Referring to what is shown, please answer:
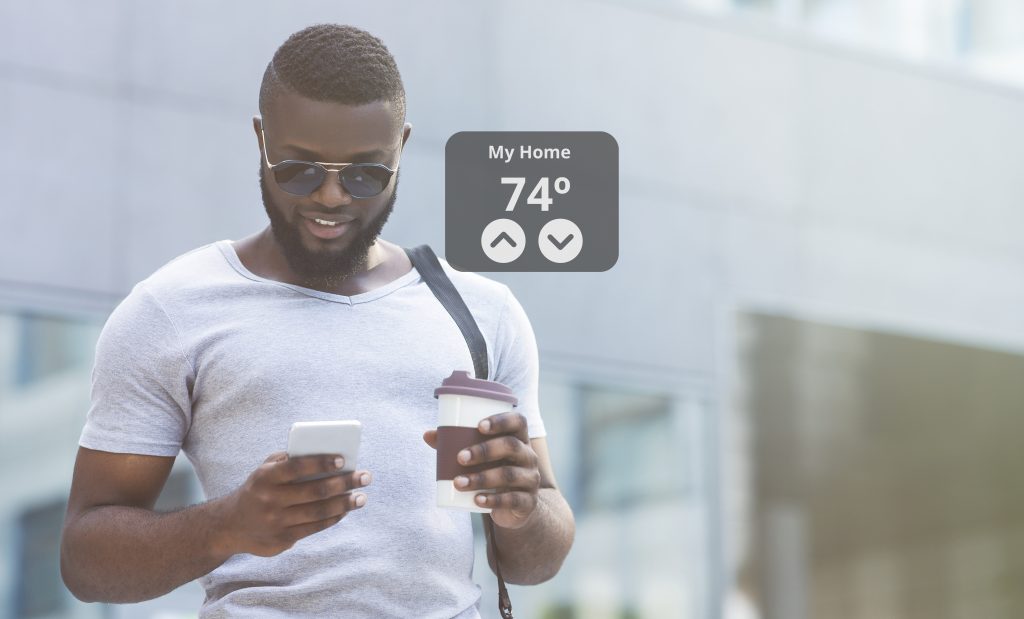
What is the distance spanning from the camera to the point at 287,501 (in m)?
1.59

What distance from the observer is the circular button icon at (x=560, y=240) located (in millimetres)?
2355

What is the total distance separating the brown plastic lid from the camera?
67.7 inches

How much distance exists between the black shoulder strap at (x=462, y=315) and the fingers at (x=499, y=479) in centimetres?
31

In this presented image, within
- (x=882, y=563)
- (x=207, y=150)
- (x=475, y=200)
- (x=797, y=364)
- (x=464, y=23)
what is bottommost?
(x=882, y=563)

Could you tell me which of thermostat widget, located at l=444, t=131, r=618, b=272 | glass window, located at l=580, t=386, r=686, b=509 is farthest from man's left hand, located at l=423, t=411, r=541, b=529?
glass window, located at l=580, t=386, r=686, b=509

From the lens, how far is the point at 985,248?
7637 mm

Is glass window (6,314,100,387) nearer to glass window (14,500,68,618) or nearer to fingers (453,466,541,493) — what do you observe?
glass window (14,500,68,618)

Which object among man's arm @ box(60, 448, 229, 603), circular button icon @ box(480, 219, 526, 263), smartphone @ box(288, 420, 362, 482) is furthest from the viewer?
circular button icon @ box(480, 219, 526, 263)

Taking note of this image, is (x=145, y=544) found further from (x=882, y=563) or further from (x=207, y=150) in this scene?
(x=882, y=563)

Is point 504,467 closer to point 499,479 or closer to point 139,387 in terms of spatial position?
point 499,479

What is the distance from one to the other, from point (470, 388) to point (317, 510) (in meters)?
0.24

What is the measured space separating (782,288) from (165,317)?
17.5 feet

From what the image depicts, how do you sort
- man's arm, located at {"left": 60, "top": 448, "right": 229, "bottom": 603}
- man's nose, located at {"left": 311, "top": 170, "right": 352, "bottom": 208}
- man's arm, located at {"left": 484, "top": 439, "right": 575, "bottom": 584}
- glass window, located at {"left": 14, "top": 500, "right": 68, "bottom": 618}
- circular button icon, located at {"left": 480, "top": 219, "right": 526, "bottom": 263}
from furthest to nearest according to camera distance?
glass window, located at {"left": 14, "top": 500, "right": 68, "bottom": 618}
circular button icon, located at {"left": 480, "top": 219, "right": 526, "bottom": 263}
man's arm, located at {"left": 484, "top": 439, "right": 575, "bottom": 584}
man's nose, located at {"left": 311, "top": 170, "right": 352, "bottom": 208}
man's arm, located at {"left": 60, "top": 448, "right": 229, "bottom": 603}

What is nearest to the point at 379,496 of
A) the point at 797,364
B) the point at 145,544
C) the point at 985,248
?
the point at 145,544
